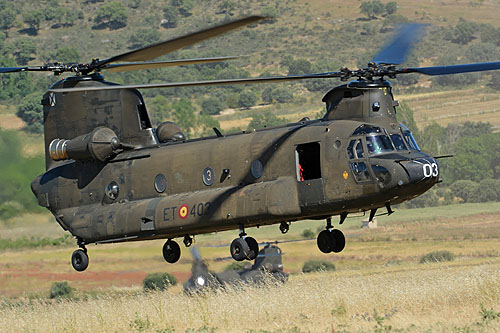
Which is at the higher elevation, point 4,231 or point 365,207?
point 365,207

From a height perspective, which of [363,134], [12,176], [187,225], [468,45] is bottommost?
[468,45]

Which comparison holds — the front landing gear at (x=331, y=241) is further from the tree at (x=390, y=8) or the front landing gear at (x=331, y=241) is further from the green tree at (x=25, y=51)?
the tree at (x=390, y=8)

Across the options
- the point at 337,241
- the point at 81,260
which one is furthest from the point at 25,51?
the point at 337,241

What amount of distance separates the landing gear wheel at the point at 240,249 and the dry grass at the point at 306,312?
2.29 m

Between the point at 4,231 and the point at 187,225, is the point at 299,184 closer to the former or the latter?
the point at 187,225

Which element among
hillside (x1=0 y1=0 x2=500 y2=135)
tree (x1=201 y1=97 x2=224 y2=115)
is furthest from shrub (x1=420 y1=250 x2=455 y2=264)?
hillside (x1=0 y1=0 x2=500 y2=135)

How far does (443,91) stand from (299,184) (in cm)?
11006

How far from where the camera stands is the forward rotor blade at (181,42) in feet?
59.5

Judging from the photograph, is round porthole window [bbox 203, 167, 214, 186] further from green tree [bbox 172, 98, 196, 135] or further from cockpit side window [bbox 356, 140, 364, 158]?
green tree [bbox 172, 98, 196, 135]

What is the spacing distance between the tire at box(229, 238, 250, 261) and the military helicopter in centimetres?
1430

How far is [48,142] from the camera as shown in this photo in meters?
28.1

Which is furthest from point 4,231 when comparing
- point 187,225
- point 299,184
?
point 299,184

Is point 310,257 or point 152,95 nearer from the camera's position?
point 310,257

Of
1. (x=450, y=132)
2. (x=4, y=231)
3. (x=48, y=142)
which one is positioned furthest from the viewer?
(x=450, y=132)
